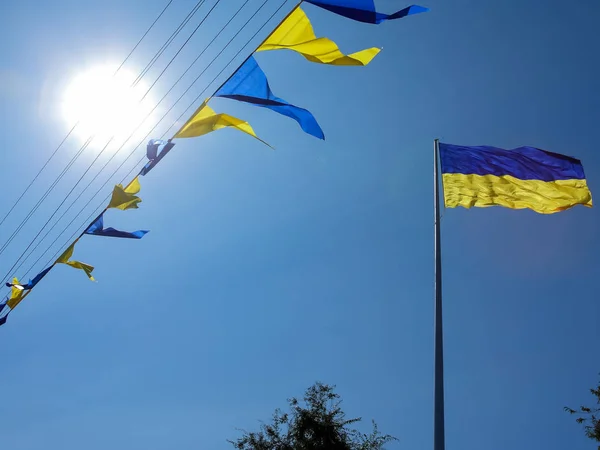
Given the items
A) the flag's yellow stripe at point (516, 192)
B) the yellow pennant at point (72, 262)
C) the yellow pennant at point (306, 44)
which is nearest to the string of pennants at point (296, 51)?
the yellow pennant at point (306, 44)

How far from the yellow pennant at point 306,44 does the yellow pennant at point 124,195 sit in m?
3.21

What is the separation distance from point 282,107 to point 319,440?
44.7 feet

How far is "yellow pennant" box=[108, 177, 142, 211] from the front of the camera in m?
9.01

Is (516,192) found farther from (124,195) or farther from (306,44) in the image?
(124,195)

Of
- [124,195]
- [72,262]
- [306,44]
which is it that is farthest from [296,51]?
[72,262]

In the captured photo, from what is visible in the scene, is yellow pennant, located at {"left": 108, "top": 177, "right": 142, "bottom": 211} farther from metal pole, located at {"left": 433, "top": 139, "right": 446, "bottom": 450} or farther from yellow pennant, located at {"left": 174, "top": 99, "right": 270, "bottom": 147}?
metal pole, located at {"left": 433, "top": 139, "right": 446, "bottom": 450}

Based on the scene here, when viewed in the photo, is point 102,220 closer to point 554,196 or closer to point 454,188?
point 454,188

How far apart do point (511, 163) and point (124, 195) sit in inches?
368

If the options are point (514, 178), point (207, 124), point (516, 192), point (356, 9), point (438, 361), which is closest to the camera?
point (356, 9)

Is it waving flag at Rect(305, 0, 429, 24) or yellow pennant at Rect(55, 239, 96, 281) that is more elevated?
waving flag at Rect(305, 0, 429, 24)

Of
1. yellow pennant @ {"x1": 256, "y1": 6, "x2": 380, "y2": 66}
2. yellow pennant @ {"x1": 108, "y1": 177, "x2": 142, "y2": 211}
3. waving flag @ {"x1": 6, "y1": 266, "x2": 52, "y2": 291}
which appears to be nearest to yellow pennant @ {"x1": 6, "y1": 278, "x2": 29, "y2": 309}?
waving flag @ {"x1": 6, "y1": 266, "x2": 52, "y2": 291}

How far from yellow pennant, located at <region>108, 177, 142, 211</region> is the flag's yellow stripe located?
6853 mm

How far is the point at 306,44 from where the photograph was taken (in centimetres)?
730

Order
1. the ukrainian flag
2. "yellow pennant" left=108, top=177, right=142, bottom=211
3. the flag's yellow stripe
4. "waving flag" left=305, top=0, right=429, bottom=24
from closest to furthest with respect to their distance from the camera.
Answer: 1. "waving flag" left=305, top=0, right=429, bottom=24
2. "yellow pennant" left=108, top=177, right=142, bottom=211
3. the flag's yellow stripe
4. the ukrainian flag
